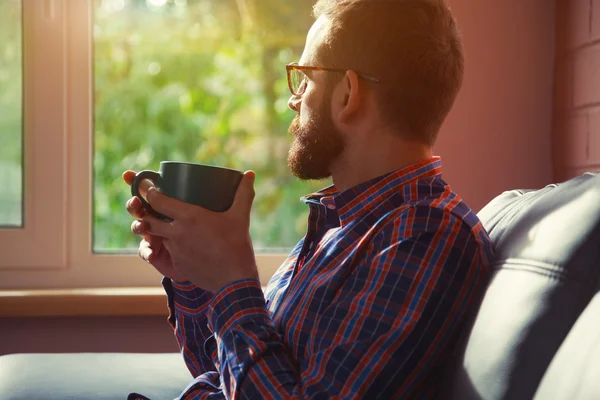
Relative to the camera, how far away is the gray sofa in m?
0.74

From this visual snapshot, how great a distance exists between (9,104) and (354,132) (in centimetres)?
133

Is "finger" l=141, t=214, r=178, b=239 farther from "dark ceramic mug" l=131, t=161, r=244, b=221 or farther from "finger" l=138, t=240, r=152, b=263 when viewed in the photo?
"finger" l=138, t=240, r=152, b=263

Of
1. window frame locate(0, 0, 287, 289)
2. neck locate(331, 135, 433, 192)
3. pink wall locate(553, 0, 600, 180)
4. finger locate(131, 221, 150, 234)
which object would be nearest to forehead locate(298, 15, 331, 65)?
neck locate(331, 135, 433, 192)

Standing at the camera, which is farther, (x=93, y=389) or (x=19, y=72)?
(x=19, y=72)

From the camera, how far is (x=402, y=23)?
1.14 metres

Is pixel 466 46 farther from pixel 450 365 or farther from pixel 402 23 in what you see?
pixel 450 365

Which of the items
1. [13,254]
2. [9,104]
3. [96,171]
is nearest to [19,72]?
[9,104]

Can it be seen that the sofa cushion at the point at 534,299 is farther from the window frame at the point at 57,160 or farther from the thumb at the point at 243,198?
the window frame at the point at 57,160

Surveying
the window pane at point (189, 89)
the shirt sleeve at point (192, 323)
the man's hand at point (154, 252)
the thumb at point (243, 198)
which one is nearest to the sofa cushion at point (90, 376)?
the shirt sleeve at point (192, 323)

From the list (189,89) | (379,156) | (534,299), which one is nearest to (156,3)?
(189,89)

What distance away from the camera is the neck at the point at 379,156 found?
1171 mm

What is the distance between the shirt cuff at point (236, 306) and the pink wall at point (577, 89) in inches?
40.5

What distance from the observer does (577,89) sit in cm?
190

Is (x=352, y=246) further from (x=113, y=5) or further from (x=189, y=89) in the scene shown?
(x=113, y=5)
